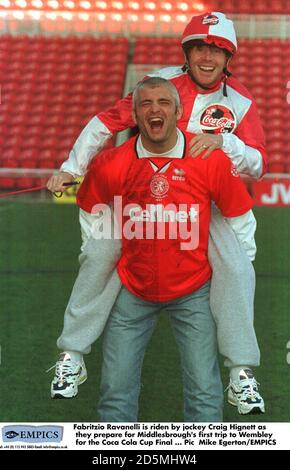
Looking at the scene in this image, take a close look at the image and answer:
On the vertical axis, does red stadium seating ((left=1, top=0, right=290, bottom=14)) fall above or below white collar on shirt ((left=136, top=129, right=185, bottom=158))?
above

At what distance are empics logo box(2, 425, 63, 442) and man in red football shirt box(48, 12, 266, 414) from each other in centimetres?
9

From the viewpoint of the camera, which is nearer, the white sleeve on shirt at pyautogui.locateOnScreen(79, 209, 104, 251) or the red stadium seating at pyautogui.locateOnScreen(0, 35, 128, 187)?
the white sleeve on shirt at pyautogui.locateOnScreen(79, 209, 104, 251)

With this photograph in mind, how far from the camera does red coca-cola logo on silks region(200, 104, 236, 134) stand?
7.34 ft

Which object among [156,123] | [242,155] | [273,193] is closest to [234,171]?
[242,155]

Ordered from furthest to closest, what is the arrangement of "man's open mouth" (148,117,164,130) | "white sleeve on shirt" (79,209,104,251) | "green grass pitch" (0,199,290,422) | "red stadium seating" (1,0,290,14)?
1. "red stadium seating" (1,0,290,14)
2. "green grass pitch" (0,199,290,422)
3. "white sleeve on shirt" (79,209,104,251)
4. "man's open mouth" (148,117,164,130)

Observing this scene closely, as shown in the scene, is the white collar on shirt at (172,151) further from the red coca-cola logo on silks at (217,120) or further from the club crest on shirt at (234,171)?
the red coca-cola logo on silks at (217,120)

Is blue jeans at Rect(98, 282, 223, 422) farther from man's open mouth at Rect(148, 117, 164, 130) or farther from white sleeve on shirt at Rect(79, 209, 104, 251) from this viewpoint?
man's open mouth at Rect(148, 117, 164, 130)

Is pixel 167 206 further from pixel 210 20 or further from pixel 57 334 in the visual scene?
pixel 57 334

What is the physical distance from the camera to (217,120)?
A: 7.36 ft

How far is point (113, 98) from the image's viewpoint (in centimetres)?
873

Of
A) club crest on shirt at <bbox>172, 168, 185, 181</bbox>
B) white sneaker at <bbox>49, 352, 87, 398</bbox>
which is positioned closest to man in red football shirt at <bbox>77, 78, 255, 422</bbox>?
club crest on shirt at <bbox>172, 168, 185, 181</bbox>

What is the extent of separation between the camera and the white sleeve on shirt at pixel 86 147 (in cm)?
218

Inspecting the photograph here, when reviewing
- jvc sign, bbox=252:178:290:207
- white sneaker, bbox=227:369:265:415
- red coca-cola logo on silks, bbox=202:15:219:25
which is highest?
jvc sign, bbox=252:178:290:207

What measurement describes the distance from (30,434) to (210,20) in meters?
1.13
